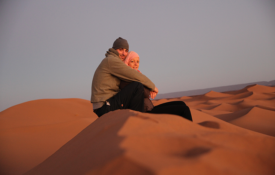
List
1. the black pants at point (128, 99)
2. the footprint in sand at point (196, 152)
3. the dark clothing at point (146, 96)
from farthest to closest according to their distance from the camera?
the dark clothing at point (146, 96), the black pants at point (128, 99), the footprint in sand at point (196, 152)

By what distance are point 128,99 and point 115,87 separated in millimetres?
296

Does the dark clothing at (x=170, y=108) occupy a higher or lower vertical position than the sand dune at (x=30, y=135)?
higher

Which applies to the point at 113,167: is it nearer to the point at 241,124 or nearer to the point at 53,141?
the point at 53,141

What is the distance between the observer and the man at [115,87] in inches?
91.3

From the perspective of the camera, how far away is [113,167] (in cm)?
92

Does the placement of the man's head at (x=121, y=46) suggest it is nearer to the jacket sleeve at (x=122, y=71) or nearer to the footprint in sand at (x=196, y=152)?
the jacket sleeve at (x=122, y=71)

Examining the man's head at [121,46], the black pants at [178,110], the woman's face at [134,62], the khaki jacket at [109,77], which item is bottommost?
the black pants at [178,110]

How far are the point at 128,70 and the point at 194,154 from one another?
153 centimetres

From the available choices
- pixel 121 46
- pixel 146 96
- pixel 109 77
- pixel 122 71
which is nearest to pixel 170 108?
pixel 146 96

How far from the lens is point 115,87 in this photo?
2.49m

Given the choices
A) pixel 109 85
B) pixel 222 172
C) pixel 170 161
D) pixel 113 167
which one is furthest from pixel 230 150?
pixel 109 85

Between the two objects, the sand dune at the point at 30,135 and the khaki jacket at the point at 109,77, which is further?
the sand dune at the point at 30,135

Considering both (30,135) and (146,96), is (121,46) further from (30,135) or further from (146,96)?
(30,135)

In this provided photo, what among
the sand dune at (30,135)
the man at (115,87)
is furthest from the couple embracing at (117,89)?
the sand dune at (30,135)
